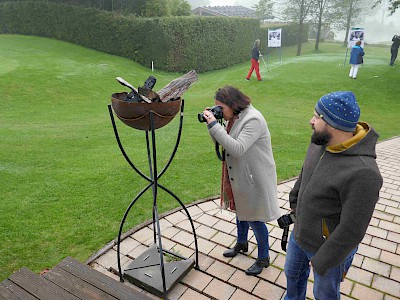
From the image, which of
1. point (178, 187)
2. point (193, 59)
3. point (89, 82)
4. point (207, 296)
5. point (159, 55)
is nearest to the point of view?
point (207, 296)

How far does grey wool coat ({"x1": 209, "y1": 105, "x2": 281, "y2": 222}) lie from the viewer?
2.70 metres

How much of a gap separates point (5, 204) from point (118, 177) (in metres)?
1.63

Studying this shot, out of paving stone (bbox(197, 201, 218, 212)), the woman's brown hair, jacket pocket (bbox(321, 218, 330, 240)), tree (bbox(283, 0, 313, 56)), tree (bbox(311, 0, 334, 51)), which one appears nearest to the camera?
jacket pocket (bbox(321, 218, 330, 240))

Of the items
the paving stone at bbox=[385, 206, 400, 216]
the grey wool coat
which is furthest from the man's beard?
the paving stone at bbox=[385, 206, 400, 216]

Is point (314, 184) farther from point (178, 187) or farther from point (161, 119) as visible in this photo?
point (178, 187)

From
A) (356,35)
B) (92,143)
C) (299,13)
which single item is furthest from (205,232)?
(299,13)

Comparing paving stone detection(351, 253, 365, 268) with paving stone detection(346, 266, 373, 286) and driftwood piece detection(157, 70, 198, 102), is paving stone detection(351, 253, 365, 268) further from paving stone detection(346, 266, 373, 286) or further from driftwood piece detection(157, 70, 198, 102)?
driftwood piece detection(157, 70, 198, 102)

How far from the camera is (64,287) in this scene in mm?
2611

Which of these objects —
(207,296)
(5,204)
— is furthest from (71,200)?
(207,296)

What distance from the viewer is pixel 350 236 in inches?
74.4

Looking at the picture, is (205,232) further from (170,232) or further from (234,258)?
(234,258)

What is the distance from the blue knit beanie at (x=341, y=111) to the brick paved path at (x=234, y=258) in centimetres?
174

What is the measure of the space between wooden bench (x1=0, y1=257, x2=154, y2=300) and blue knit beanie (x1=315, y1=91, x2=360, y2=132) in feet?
6.34

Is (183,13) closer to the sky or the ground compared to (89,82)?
closer to the sky
